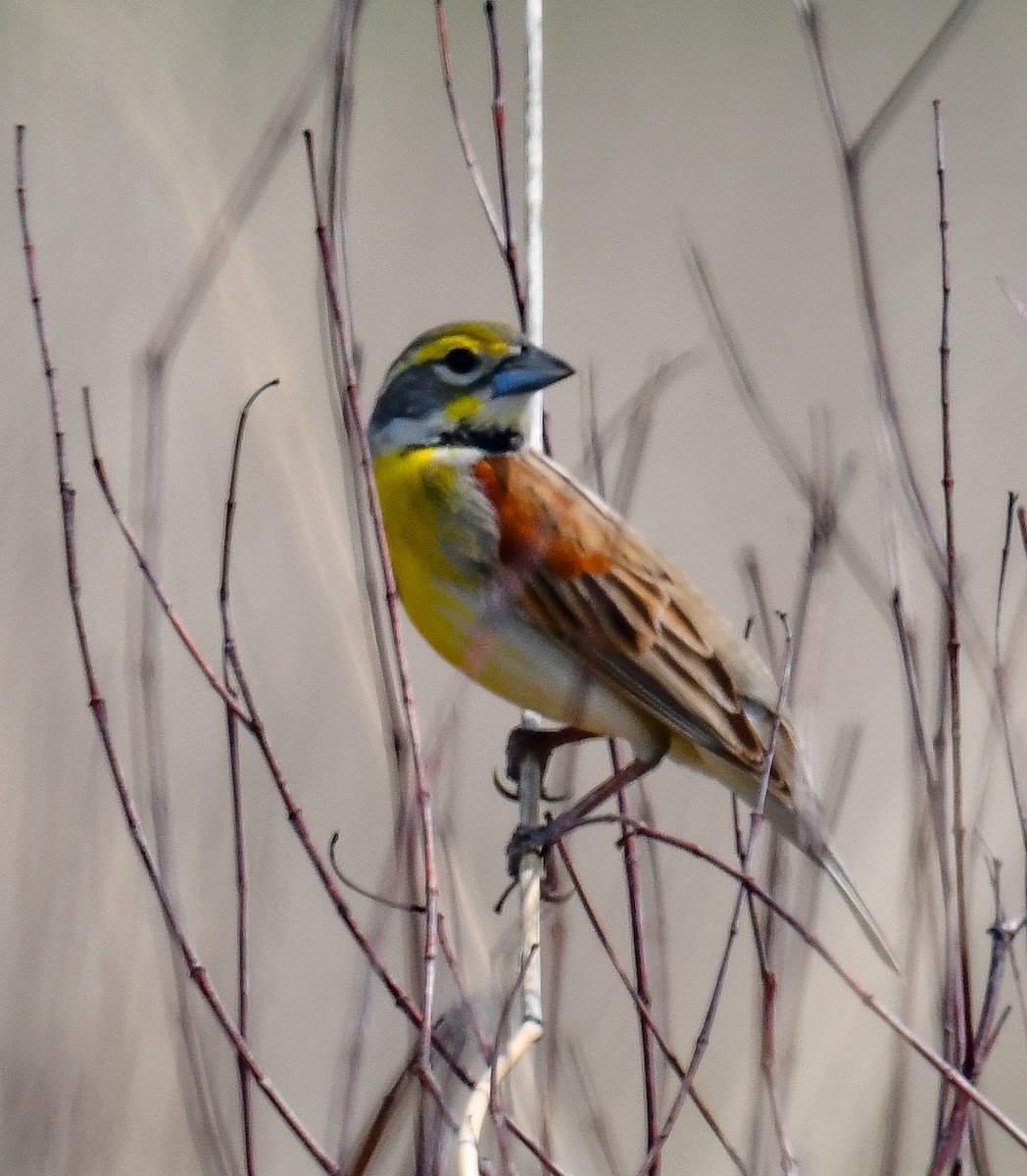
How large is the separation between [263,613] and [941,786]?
2.89m

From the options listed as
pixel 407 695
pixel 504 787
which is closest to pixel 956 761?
pixel 407 695

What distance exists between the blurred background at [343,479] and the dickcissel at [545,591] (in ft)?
0.85

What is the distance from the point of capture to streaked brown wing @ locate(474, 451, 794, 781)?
118 inches

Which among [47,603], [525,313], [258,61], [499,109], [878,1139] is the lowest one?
[878,1139]

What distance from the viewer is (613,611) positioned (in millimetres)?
3078

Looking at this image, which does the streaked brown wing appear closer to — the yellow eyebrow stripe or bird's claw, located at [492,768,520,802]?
the yellow eyebrow stripe

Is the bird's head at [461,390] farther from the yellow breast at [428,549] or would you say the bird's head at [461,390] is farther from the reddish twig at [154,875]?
the reddish twig at [154,875]

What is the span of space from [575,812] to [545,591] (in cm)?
48

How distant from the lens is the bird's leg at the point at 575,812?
8.79 feet

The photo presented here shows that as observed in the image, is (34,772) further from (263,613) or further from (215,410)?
(215,410)

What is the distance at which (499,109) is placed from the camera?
7.95 feet

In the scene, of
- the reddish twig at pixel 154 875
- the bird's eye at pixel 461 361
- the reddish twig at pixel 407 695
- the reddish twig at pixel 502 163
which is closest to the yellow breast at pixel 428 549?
the bird's eye at pixel 461 361

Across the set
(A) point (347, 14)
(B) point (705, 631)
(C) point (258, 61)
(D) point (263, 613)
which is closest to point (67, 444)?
(D) point (263, 613)

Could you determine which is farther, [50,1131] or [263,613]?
[263,613]
